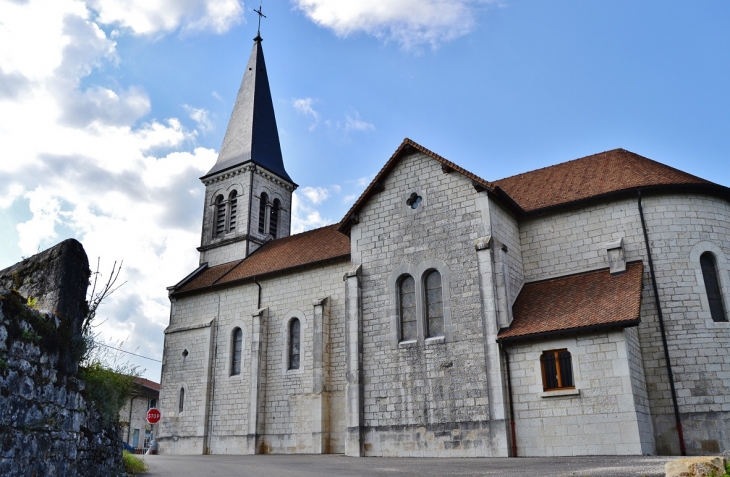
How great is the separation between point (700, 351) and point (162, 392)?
76.8 ft

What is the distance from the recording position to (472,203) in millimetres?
19625

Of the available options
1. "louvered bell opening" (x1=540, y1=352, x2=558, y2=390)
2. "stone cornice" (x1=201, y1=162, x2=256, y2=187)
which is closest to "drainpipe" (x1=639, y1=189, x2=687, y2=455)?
"louvered bell opening" (x1=540, y1=352, x2=558, y2=390)

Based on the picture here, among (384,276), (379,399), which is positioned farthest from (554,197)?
(379,399)

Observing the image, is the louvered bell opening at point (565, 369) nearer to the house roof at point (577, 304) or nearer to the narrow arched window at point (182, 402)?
the house roof at point (577, 304)

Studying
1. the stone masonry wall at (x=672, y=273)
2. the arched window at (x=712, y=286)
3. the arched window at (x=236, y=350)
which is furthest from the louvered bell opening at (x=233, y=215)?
the arched window at (x=712, y=286)

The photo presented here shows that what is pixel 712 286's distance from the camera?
60.4 feet

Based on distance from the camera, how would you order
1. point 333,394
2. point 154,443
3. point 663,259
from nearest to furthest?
point 663,259 → point 333,394 → point 154,443

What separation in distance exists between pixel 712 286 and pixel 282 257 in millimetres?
17549

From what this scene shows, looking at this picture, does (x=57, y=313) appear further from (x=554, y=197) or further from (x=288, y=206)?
(x=288, y=206)

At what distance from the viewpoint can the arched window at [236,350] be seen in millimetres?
27172

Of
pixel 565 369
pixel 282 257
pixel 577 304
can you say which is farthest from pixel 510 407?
pixel 282 257

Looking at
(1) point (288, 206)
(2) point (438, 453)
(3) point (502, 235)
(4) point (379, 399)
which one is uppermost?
(1) point (288, 206)

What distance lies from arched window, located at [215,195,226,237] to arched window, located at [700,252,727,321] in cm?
2495

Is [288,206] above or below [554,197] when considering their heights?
above
